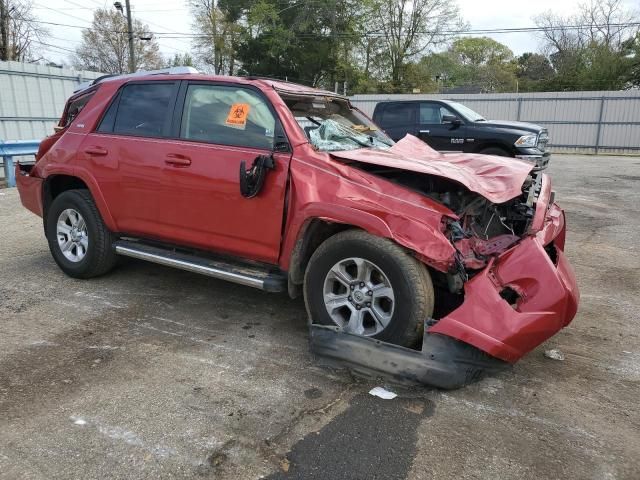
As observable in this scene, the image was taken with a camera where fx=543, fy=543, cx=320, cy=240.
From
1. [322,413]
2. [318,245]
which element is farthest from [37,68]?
[322,413]

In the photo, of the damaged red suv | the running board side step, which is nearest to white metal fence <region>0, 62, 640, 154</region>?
the damaged red suv

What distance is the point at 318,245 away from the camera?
12.5 feet

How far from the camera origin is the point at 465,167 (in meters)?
3.93

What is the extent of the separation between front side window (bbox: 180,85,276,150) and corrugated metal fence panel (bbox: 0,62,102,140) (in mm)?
10790

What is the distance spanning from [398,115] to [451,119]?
4.74 feet

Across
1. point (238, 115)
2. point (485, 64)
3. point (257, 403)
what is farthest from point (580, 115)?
point (485, 64)

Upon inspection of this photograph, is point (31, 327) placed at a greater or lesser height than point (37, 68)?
lesser

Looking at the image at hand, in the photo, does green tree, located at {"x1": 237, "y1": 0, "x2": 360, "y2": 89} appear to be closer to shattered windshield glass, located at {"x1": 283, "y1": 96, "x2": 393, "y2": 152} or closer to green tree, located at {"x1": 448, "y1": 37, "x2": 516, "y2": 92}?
green tree, located at {"x1": 448, "y1": 37, "x2": 516, "y2": 92}

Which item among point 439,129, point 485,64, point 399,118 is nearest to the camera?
point 439,129

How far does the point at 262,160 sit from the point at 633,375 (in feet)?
9.09

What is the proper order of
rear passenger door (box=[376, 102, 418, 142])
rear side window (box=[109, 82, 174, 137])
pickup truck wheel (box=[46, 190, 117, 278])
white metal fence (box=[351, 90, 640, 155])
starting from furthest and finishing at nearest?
white metal fence (box=[351, 90, 640, 155])
rear passenger door (box=[376, 102, 418, 142])
pickup truck wheel (box=[46, 190, 117, 278])
rear side window (box=[109, 82, 174, 137])

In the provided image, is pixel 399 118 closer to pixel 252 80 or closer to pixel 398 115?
pixel 398 115

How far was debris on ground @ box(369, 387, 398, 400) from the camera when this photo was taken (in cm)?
312

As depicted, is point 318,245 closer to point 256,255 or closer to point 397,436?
point 256,255
